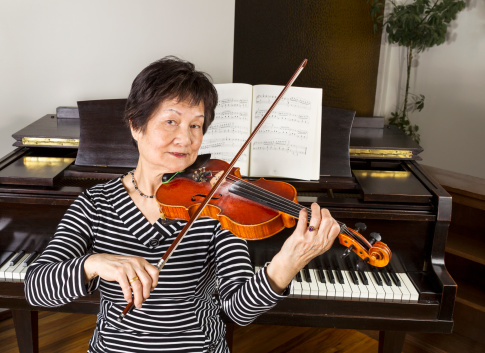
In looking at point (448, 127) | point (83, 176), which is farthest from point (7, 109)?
point (448, 127)

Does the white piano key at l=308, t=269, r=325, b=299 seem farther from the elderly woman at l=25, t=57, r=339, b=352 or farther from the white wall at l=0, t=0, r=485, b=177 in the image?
the white wall at l=0, t=0, r=485, b=177

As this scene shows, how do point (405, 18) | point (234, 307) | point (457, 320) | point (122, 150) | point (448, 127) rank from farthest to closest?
point (448, 127), point (405, 18), point (457, 320), point (122, 150), point (234, 307)

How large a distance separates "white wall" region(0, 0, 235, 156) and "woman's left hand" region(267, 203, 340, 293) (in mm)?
1763

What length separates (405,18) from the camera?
3.69m

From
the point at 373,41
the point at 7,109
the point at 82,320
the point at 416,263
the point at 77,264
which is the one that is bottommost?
the point at 82,320

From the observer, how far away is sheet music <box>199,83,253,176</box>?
6.41ft

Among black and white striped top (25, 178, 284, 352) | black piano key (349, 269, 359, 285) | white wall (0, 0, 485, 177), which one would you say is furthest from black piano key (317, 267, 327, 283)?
white wall (0, 0, 485, 177)

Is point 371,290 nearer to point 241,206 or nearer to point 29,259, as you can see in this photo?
point 241,206

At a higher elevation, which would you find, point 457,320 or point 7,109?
point 7,109

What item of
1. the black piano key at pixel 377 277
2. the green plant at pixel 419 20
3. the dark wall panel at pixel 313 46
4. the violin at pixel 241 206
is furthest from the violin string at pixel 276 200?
the green plant at pixel 419 20

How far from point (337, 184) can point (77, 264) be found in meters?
1.08

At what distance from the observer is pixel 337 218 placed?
187 cm

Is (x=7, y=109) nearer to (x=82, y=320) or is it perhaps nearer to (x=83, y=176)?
(x=83, y=176)

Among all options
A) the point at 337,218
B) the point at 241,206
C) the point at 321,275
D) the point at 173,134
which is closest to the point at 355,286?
the point at 321,275
